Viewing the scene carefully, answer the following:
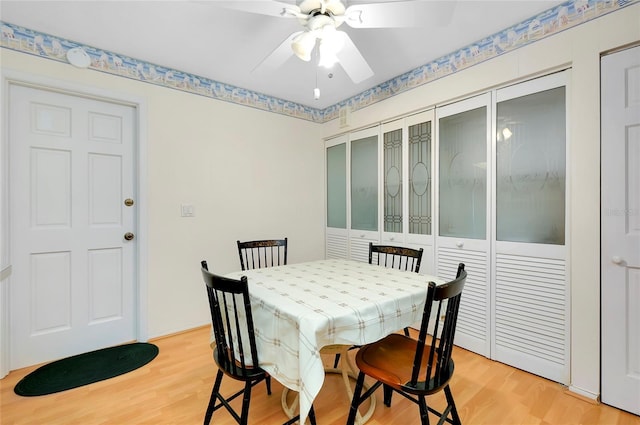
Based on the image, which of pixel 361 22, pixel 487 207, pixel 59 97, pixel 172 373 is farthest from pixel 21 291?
pixel 487 207

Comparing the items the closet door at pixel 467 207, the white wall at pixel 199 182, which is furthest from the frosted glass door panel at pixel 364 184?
the closet door at pixel 467 207

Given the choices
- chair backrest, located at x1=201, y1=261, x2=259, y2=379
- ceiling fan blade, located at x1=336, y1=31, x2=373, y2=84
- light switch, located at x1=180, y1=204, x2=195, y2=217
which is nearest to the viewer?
chair backrest, located at x1=201, y1=261, x2=259, y2=379

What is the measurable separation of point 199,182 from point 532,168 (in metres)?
2.78

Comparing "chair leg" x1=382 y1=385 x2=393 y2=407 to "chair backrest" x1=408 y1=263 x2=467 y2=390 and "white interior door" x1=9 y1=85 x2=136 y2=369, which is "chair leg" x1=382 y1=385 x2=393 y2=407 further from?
"white interior door" x1=9 y1=85 x2=136 y2=369

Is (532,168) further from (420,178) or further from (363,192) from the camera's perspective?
(363,192)

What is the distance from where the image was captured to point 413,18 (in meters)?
1.49

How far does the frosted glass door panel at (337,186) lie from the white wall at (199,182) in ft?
1.28

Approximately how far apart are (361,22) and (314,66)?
46.1 inches

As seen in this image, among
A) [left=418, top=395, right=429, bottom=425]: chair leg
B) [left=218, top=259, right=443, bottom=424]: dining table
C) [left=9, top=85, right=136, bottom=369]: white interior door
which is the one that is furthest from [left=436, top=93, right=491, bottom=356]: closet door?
[left=9, top=85, right=136, bottom=369]: white interior door

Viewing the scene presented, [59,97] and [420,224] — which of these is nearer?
[59,97]

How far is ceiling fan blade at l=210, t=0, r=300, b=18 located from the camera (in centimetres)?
141

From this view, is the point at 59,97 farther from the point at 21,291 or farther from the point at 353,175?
the point at 353,175

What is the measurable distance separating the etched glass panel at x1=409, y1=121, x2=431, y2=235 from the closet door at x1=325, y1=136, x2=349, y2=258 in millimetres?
920

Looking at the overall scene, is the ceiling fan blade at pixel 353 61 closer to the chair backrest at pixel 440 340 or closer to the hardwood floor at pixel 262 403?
the chair backrest at pixel 440 340
